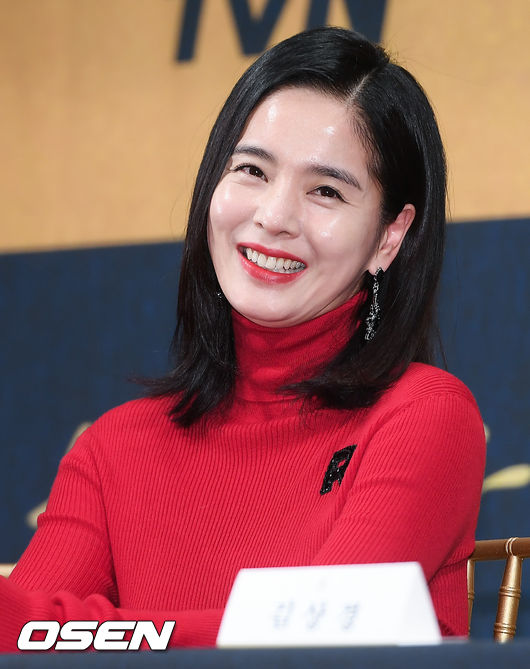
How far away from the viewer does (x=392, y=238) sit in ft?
4.90

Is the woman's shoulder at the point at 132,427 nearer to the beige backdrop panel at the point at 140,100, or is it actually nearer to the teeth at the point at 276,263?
the teeth at the point at 276,263

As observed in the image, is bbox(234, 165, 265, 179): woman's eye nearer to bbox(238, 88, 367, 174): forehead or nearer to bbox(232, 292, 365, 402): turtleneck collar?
bbox(238, 88, 367, 174): forehead

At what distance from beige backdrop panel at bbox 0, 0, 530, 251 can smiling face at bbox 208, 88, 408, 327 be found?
35.4 inches

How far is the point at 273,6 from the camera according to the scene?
100 inches

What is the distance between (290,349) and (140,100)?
1427 mm

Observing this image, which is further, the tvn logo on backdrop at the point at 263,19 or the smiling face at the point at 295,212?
the tvn logo on backdrop at the point at 263,19

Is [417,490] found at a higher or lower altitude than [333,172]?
lower

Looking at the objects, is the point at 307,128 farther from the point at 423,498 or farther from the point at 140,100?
the point at 140,100

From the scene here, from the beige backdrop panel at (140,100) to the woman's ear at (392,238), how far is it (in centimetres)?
81

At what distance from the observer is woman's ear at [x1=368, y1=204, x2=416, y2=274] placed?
149cm

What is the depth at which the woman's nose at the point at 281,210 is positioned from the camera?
138cm

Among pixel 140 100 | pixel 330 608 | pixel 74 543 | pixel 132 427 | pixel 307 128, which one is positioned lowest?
pixel 74 543

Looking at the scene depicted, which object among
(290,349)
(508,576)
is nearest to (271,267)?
(290,349)

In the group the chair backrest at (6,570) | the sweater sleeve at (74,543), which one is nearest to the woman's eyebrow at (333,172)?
the sweater sleeve at (74,543)
